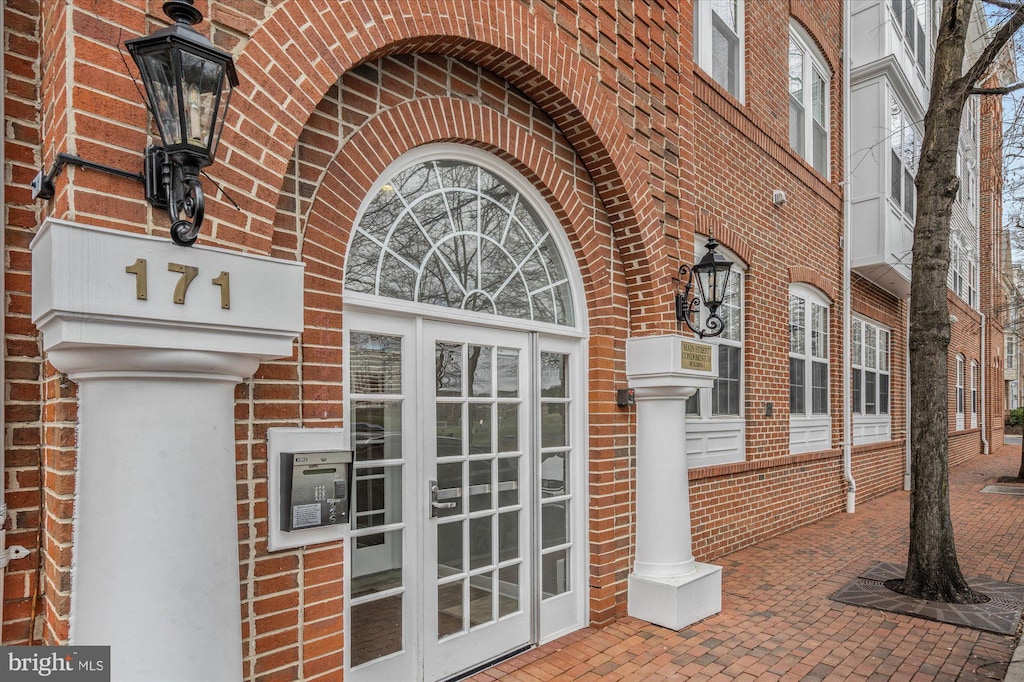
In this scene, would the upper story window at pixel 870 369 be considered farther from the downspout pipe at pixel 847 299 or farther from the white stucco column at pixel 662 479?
the white stucco column at pixel 662 479

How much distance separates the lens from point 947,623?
494 centimetres

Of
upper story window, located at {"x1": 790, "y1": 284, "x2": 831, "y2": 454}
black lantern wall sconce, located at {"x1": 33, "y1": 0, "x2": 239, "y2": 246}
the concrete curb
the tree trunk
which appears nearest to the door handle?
black lantern wall sconce, located at {"x1": 33, "y1": 0, "x2": 239, "y2": 246}

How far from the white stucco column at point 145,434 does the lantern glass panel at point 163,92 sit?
1.21 feet

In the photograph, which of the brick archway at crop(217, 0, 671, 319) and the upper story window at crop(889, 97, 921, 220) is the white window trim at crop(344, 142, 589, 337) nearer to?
the brick archway at crop(217, 0, 671, 319)

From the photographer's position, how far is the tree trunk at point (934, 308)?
18.6ft

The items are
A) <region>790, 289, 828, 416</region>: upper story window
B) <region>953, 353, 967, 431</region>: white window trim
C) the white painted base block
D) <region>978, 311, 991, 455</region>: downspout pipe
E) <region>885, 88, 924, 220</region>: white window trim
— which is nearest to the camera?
the white painted base block

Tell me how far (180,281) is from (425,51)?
2.11 m

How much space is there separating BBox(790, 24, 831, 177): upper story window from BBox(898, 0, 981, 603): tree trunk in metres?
3.02

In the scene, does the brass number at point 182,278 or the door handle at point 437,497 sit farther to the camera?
the door handle at point 437,497

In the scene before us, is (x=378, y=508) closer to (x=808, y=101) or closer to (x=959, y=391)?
(x=808, y=101)

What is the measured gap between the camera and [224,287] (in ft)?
7.57

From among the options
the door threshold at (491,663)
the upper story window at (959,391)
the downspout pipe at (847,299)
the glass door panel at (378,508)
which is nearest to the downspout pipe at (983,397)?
the upper story window at (959,391)

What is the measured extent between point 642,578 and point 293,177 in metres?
3.84

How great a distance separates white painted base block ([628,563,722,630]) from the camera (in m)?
4.76
